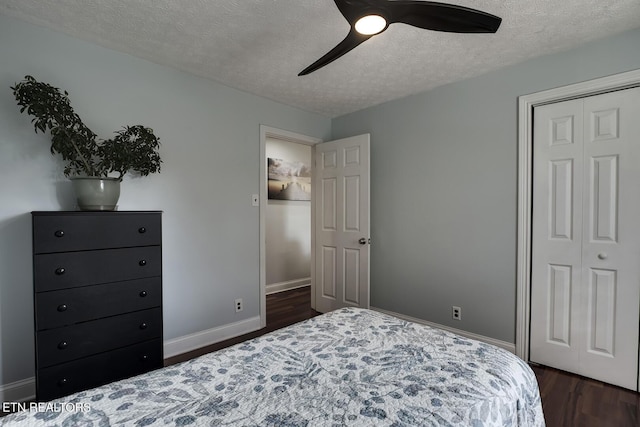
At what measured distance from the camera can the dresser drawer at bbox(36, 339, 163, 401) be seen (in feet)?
5.54

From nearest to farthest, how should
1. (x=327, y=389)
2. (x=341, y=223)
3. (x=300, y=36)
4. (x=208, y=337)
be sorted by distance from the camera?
(x=327, y=389), (x=300, y=36), (x=208, y=337), (x=341, y=223)

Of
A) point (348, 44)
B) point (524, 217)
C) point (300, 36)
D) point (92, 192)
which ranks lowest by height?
point (524, 217)

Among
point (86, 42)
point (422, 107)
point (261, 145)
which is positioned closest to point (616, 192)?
point (422, 107)

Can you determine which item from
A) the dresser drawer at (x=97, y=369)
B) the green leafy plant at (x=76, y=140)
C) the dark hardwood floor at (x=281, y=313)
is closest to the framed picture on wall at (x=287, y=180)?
the dark hardwood floor at (x=281, y=313)

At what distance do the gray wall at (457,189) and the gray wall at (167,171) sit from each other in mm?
1209

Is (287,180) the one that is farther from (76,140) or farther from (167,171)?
(76,140)

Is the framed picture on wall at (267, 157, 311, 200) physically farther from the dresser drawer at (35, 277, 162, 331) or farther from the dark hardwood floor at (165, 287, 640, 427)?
the dresser drawer at (35, 277, 162, 331)

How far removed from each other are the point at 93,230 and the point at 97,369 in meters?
0.81

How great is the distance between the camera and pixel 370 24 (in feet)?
4.61

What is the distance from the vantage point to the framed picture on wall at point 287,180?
15.3 ft

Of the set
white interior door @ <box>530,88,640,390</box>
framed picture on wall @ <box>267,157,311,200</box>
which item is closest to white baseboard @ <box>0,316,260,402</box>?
framed picture on wall @ <box>267,157,311,200</box>

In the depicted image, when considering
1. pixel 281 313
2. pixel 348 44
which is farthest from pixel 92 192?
pixel 281 313

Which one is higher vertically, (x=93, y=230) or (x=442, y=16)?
(x=442, y=16)

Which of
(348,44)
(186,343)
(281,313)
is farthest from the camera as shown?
(281,313)
